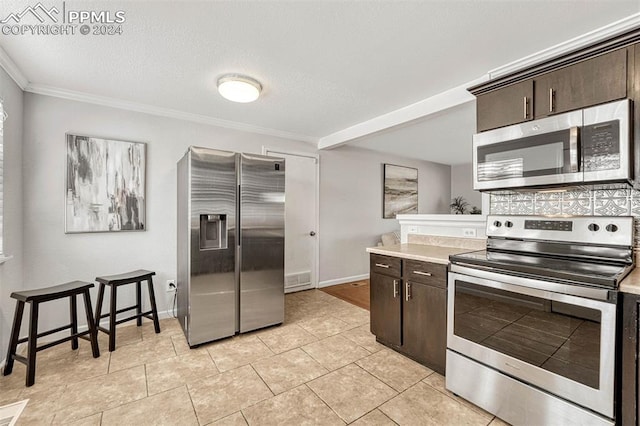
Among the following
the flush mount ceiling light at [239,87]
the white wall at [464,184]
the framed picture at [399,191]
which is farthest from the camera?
the white wall at [464,184]

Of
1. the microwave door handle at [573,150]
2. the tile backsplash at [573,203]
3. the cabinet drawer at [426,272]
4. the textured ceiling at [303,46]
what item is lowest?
the cabinet drawer at [426,272]

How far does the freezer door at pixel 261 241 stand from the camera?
9.20ft

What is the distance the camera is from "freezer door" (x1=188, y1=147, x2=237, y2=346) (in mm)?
2557

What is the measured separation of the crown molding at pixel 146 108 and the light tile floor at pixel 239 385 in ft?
7.61

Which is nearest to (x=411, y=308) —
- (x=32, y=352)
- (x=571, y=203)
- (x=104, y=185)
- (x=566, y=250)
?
(x=566, y=250)

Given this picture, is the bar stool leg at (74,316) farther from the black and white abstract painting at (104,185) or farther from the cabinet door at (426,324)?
the cabinet door at (426,324)

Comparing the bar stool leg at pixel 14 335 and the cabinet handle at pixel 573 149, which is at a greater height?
the cabinet handle at pixel 573 149

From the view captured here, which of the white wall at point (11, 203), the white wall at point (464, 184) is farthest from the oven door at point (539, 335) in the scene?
the white wall at point (464, 184)

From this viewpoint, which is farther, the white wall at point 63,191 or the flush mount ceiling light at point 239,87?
the white wall at point 63,191

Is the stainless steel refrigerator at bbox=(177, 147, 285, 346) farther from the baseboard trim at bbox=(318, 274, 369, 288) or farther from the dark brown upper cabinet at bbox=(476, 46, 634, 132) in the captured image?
the dark brown upper cabinet at bbox=(476, 46, 634, 132)

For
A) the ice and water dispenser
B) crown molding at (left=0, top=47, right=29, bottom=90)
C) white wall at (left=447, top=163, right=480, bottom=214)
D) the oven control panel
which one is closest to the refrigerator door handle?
the ice and water dispenser

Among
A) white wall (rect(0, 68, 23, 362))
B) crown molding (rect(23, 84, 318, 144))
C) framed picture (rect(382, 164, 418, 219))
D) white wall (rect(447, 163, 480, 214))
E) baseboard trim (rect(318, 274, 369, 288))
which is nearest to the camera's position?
white wall (rect(0, 68, 23, 362))

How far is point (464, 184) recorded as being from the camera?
6734mm

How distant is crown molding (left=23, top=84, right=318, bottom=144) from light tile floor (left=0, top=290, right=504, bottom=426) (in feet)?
7.61
